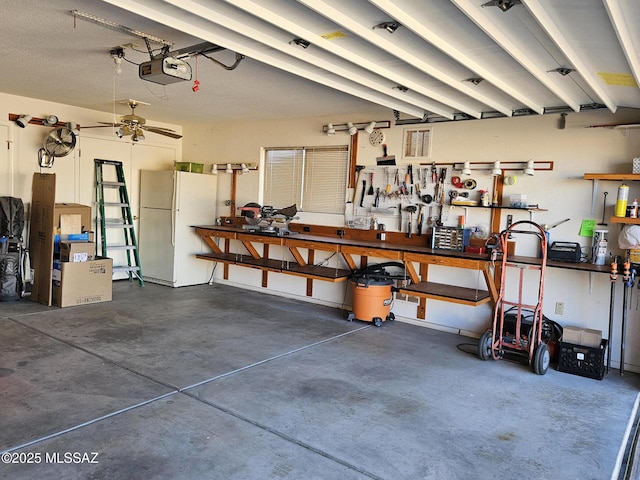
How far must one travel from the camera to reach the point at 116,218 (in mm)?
7605

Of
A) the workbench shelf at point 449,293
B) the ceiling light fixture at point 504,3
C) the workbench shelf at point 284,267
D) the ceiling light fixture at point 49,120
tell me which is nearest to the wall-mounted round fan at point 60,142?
the ceiling light fixture at point 49,120

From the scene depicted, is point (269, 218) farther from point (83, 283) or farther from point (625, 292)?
point (625, 292)

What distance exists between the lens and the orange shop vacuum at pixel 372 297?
5484 mm

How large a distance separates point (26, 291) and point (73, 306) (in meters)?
1.08

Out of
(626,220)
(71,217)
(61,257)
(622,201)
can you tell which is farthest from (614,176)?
(71,217)

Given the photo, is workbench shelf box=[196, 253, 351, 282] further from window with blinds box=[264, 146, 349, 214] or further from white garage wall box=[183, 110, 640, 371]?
window with blinds box=[264, 146, 349, 214]

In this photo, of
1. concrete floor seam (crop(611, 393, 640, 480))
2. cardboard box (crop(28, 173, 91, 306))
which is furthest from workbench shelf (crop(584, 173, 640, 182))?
cardboard box (crop(28, 173, 91, 306))

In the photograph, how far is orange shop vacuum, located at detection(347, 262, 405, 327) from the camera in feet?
18.0

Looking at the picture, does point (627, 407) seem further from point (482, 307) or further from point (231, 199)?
point (231, 199)

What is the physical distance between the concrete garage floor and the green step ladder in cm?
197

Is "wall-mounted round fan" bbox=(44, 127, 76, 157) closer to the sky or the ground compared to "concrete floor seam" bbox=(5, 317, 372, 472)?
closer to the sky

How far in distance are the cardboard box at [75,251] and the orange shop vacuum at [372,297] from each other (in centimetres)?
327

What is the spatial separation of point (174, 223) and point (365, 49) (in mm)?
4632

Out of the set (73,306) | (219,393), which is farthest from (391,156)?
(73,306)
